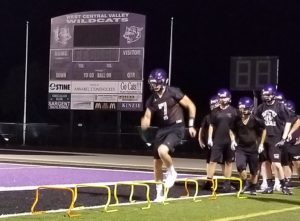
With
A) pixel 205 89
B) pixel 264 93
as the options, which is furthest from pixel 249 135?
pixel 205 89

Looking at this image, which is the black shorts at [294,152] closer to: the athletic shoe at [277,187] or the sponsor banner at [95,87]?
the athletic shoe at [277,187]

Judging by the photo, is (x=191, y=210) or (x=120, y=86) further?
(x=120, y=86)

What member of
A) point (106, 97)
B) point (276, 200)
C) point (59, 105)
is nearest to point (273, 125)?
point (276, 200)

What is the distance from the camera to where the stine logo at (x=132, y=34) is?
35.3 meters

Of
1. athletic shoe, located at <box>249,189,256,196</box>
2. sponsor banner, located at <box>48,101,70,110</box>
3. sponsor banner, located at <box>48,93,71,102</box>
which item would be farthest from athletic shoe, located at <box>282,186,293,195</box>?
sponsor banner, located at <box>48,101,70,110</box>

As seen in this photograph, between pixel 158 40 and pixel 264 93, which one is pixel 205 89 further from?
pixel 264 93

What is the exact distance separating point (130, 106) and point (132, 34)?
393 cm

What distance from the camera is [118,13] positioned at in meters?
35.7

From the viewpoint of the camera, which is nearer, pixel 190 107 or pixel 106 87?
pixel 190 107

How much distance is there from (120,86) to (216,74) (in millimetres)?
37290

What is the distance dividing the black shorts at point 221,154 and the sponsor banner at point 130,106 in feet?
72.0

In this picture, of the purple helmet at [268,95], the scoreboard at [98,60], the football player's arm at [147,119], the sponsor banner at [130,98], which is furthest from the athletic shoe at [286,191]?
the sponsor banner at [130,98]

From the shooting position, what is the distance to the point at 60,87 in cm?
3744

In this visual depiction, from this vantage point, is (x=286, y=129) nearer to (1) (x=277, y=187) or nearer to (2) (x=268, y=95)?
(2) (x=268, y=95)
